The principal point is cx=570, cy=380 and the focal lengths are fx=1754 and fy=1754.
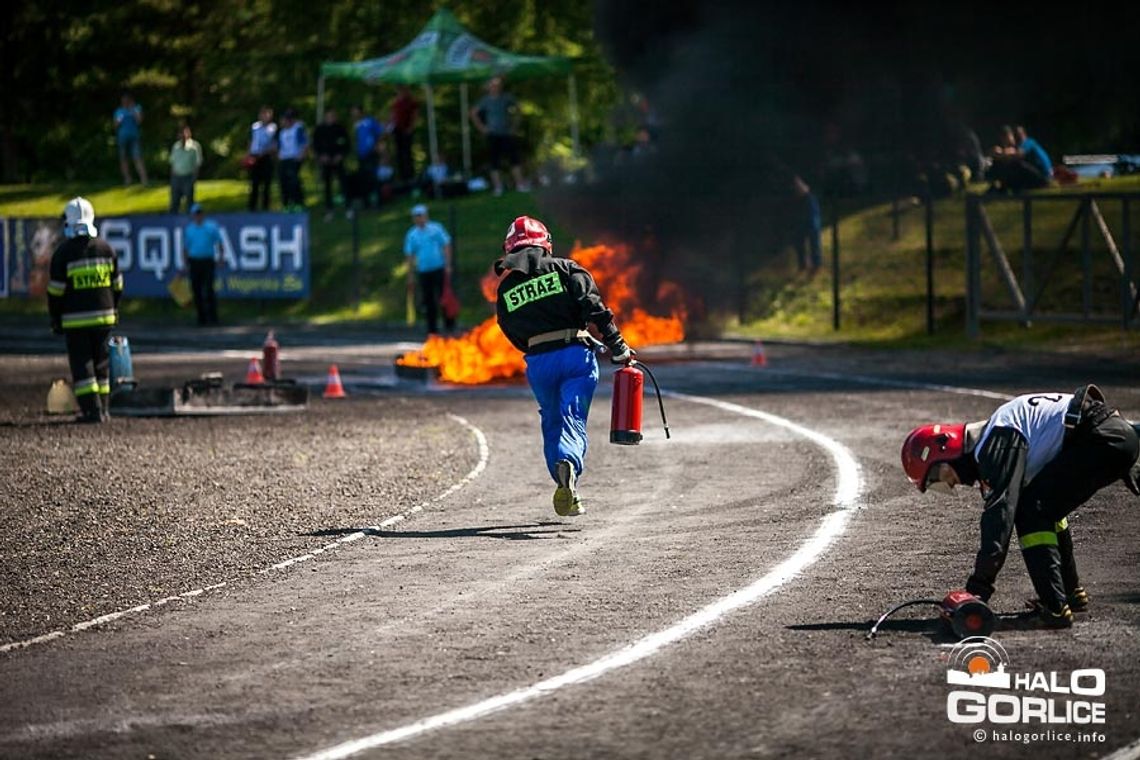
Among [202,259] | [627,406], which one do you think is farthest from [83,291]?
[202,259]

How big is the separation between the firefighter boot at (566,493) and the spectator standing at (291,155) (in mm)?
26022

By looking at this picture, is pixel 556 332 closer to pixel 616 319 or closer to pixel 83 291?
pixel 83 291

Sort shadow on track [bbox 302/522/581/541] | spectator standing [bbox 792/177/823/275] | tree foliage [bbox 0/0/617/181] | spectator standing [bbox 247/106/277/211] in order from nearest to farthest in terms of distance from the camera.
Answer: shadow on track [bbox 302/522/581/541] → spectator standing [bbox 792/177/823/275] → spectator standing [bbox 247/106/277/211] → tree foliage [bbox 0/0/617/181]

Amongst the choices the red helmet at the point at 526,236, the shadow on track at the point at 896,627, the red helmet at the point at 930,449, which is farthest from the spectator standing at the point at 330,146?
the red helmet at the point at 930,449

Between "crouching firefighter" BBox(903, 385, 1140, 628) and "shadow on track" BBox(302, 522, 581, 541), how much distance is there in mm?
3604

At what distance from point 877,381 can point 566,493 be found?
10207 millimetres

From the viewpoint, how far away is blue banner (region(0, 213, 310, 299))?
1404 inches

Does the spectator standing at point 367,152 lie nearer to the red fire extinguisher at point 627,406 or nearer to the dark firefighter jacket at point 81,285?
the dark firefighter jacket at point 81,285

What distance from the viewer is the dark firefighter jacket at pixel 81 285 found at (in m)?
17.9

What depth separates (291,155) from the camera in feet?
122

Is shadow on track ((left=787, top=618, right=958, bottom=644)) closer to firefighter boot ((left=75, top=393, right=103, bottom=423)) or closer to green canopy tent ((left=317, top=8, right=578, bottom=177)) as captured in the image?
firefighter boot ((left=75, top=393, right=103, bottom=423))

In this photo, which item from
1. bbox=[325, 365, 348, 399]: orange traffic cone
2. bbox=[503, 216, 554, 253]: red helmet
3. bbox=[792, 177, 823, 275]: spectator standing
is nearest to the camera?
bbox=[503, 216, 554, 253]: red helmet

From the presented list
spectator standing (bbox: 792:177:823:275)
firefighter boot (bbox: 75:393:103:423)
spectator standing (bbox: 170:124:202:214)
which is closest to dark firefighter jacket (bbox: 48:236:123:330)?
firefighter boot (bbox: 75:393:103:423)

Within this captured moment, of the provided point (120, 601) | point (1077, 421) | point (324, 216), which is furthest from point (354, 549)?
point (324, 216)
